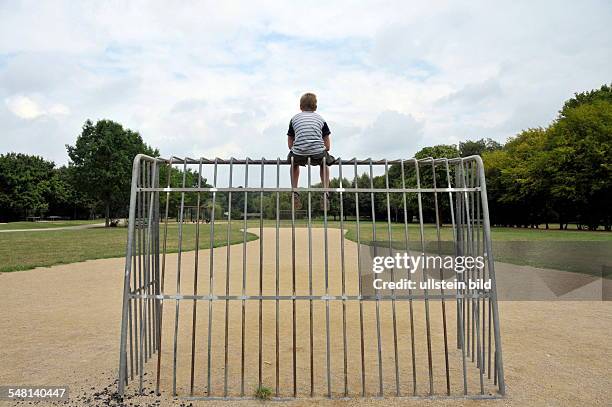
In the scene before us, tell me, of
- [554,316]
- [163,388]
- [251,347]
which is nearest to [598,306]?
[554,316]

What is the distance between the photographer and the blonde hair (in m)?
5.99

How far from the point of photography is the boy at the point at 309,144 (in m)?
5.45

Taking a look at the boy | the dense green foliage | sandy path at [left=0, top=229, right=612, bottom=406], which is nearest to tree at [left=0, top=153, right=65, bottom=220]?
sandy path at [left=0, top=229, right=612, bottom=406]

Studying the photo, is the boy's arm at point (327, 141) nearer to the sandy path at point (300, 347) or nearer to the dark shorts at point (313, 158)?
the dark shorts at point (313, 158)

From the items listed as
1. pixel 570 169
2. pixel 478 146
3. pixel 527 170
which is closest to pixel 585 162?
pixel 570 169

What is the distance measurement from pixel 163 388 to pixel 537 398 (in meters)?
4.21

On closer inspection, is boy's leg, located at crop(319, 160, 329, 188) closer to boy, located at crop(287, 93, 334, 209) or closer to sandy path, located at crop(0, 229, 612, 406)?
boy, located at crop(287, 93, 334, 209)

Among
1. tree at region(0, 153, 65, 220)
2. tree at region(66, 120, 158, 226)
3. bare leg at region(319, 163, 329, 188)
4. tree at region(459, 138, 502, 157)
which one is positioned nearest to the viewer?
bare leg at region(319, 163, 329, 188)

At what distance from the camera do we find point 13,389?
5129mm

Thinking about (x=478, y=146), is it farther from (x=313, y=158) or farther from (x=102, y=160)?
(x=313, y=158)

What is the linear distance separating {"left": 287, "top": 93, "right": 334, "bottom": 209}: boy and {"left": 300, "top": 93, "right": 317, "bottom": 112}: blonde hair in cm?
18

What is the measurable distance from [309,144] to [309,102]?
2.71 ft

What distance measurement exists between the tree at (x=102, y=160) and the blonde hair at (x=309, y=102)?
124 feet

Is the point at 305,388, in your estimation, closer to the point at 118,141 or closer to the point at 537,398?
the point at 537,398
